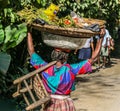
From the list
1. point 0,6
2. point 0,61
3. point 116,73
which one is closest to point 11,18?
point 0,6

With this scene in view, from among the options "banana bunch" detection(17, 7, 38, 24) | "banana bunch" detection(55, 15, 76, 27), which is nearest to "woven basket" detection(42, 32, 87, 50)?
"banana bunch" detection(55, 15, 76, 27)

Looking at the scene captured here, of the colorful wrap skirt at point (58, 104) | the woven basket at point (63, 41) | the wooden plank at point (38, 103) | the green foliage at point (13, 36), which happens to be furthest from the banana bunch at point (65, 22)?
the wooden plank at point (38, 103)

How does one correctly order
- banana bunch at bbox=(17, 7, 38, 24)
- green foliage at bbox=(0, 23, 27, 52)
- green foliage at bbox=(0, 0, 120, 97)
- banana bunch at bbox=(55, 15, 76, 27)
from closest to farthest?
banana bunch at bbox=(55, 15, 76, 27) → banana bunch at bbox=(17, 7, 38, 24) → green foliage at bbox=(0, 23, 27, 52) → green foliage at bbox=(0, 0, 120, 97)

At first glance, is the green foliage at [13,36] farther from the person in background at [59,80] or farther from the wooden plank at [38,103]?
the wooden plank at [38,103]

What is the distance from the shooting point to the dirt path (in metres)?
8.93

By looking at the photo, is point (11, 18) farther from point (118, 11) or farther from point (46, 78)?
point (118, 11)

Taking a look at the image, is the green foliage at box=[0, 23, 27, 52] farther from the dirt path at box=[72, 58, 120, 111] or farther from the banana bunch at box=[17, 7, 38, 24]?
the dirt path at box=[72, 58, 120, 111]

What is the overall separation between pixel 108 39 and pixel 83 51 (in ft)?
5.90

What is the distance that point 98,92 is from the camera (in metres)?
10.3

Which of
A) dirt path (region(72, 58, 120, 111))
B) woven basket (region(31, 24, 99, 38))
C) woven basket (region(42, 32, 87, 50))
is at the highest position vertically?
woven basket (region(31, 24, 99, 38))

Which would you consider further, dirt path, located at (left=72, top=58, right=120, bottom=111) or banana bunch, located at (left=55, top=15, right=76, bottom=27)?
dirt path, located at (left=72, top=58, right=120, bottom=111)

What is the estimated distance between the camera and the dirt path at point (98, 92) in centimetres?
893

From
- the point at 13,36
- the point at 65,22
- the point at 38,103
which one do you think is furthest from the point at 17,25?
the point at 38,103

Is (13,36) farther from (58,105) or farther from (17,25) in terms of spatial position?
(58,105)
